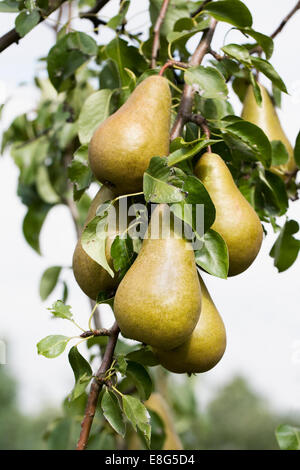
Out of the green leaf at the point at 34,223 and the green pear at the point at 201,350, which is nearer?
the green pear at the point at 201,350

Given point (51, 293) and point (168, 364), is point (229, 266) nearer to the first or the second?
point (168, 364)

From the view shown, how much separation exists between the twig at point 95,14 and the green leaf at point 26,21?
16 cm

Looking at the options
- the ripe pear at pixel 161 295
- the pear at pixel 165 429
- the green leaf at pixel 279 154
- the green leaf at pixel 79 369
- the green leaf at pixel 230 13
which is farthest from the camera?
the pear at pixel 165 429

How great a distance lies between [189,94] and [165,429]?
85cm

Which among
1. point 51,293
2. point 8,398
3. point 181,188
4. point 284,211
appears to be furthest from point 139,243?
point 8,398

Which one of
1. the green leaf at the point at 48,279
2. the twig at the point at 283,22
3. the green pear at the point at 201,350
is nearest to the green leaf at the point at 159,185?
the green pear at the point at 201,350

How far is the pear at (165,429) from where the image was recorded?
51.2 inches

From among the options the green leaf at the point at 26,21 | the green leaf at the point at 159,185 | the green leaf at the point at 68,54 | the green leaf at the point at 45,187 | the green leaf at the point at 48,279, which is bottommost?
the green leaf at the point at 48,279

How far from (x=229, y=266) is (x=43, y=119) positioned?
2.92 ft

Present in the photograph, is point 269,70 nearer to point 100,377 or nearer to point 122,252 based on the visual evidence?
point 122,252

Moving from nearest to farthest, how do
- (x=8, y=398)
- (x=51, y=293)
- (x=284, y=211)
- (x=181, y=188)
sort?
(x=181, y=188), (x=284, y=211), (x=51, y=293), (x=8, y=398)

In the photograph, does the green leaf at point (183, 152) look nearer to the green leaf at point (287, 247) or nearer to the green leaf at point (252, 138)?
the green leaf at point (252, 138)

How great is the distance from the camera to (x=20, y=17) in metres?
0.82

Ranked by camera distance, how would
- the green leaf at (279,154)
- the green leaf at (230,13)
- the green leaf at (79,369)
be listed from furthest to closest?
the green leaf at (279,154) → the green leaf at (230,13) → the green leaf at (79,369)
